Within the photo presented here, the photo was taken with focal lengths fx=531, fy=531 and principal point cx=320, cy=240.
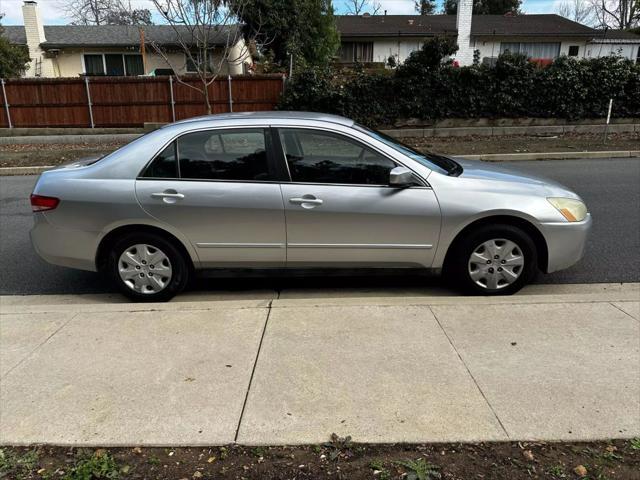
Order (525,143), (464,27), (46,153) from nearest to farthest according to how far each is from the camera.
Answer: (46,153) < (525,143) < (464,27)

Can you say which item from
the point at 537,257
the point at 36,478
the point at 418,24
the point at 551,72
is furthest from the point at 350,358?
the point at 418,24

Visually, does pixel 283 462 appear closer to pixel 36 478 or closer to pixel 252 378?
pixel 252 378

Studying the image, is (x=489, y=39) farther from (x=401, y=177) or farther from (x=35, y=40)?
(x=401, y=177)

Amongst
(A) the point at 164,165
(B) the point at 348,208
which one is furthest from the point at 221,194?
(B) the point at 348,208

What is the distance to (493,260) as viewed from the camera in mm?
4516

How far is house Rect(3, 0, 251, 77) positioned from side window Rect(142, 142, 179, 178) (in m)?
21.1

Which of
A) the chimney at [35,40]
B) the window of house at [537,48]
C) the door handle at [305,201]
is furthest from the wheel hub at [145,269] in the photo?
the window of house at [537,48]

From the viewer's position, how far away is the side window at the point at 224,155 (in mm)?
4504

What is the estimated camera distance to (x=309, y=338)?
12.2ft

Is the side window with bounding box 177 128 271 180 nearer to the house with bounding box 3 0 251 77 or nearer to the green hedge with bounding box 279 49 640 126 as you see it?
the green hedge with bounding box 279 49 640 126

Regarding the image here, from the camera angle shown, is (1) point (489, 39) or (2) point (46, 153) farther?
(1) point (489, 39)

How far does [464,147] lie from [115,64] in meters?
18.1

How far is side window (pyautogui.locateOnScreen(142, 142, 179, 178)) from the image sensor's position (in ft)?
14.8

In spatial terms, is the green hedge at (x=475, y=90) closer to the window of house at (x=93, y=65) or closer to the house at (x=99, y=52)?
the house at (x=99, y=52)
